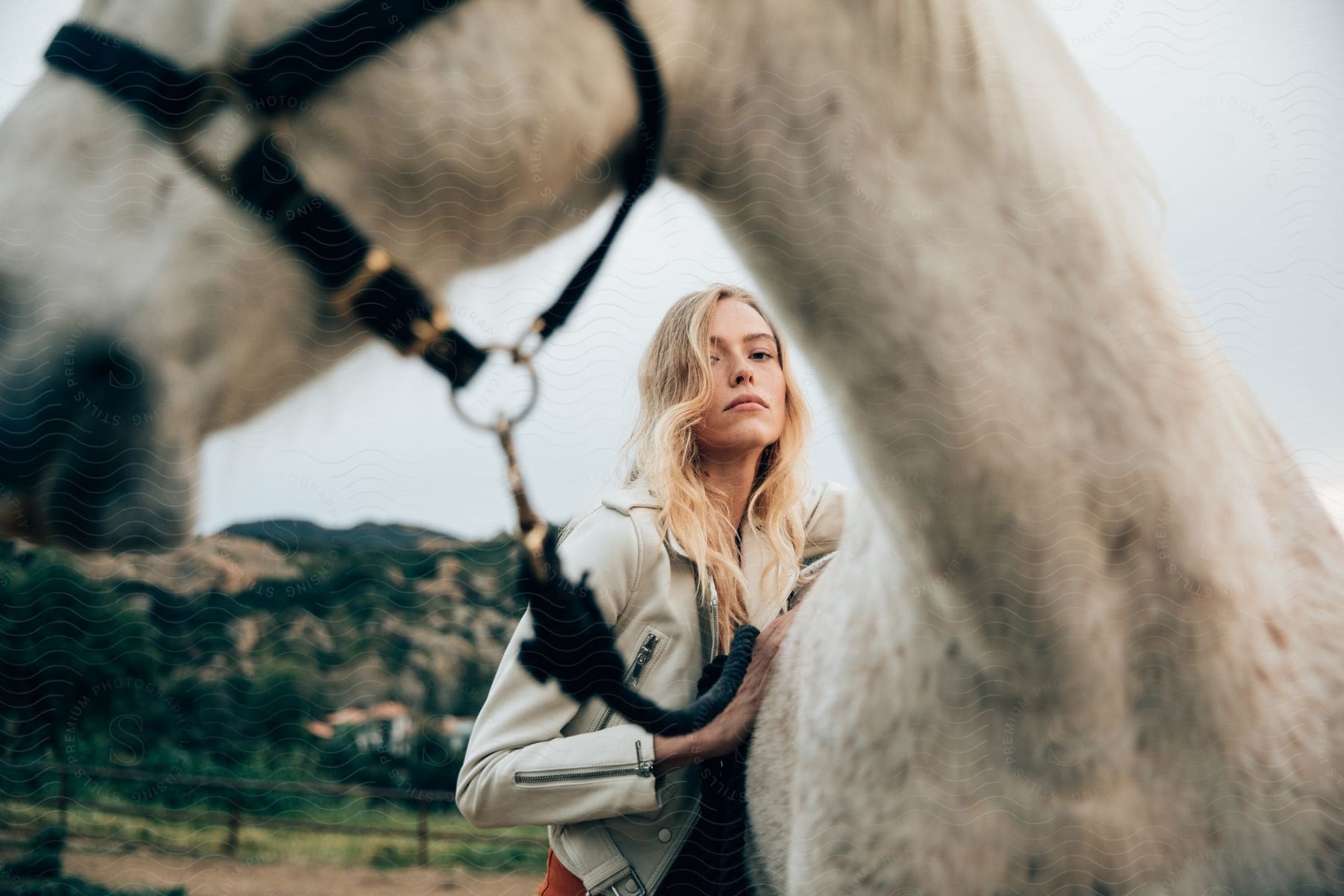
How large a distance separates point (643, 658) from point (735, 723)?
115 mm

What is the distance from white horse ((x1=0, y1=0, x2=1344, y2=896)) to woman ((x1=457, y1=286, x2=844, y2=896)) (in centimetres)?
28

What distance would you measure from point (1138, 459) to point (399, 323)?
521 mm

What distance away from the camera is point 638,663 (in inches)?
35.2

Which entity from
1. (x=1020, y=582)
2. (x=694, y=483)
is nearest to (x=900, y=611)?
(x=1020, y=582)

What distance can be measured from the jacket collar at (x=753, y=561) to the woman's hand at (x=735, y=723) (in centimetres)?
3

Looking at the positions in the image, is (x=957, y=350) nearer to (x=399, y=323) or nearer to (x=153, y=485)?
(x=399, y=323)

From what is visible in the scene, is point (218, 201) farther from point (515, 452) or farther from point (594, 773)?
point (594, 773)

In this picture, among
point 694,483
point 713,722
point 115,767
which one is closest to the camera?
point 713,722

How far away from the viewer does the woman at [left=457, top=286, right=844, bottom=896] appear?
86cm

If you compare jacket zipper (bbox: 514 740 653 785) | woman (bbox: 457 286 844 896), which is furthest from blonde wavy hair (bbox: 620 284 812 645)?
jacket zipper (bbox: 514 740 653 785)

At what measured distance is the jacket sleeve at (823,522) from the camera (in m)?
1.14

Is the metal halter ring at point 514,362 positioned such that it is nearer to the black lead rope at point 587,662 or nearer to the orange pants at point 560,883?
the black lead rope at point 587,662

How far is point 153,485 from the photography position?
0.59 metres

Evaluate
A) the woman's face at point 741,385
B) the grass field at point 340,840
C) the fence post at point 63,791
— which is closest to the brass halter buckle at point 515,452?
the woman's face at point 741,385
